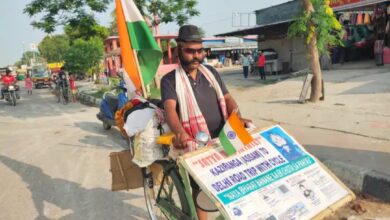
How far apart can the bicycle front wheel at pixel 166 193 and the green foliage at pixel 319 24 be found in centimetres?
675

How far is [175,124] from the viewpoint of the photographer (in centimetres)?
266

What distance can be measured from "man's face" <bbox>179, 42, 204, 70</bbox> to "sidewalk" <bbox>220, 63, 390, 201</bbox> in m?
1.49

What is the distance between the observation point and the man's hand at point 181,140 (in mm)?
2561

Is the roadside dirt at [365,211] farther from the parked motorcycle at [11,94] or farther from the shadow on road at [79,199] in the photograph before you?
the parked motorcycle at [11,94]

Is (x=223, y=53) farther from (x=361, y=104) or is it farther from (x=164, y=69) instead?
(x=361, y=104)

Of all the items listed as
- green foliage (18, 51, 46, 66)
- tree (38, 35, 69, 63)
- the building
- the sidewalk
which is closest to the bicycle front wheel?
the sidewalk

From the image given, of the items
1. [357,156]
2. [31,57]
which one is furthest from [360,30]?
[31,57]

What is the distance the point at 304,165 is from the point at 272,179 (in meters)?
0.30

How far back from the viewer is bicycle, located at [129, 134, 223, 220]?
2.70 metres

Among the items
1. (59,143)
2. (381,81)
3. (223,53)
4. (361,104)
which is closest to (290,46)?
(381,81)

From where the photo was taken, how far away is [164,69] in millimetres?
16734

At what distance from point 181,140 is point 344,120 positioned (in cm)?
562

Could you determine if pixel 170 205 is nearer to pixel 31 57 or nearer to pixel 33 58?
pixel 33 58

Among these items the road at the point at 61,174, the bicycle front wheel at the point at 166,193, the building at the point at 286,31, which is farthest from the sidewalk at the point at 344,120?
the building at the point at 286,31
